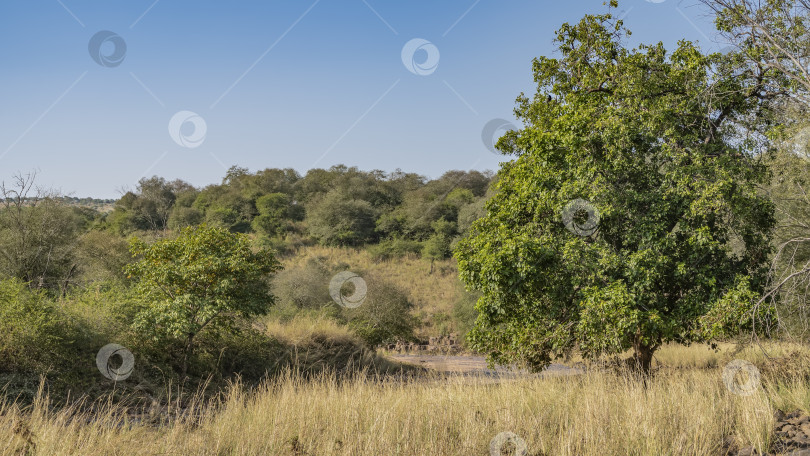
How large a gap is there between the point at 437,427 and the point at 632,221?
20.3 ft

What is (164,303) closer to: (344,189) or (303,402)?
(303,402)

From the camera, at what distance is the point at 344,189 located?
63406 mm

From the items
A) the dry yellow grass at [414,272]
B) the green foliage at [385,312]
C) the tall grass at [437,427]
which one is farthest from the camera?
the dry yellow grass at [414,272]

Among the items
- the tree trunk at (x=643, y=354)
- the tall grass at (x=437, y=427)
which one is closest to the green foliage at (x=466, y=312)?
the tree trunk at (x=643, y=354)

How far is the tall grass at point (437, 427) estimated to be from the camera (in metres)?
5.28

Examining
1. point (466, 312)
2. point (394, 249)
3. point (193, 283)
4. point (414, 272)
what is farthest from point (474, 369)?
point (394, 249)

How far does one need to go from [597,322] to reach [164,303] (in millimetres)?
10573

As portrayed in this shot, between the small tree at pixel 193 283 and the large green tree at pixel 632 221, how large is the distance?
6.40 meters

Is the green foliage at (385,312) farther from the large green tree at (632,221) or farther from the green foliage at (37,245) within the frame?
the large green tree at (632,221)

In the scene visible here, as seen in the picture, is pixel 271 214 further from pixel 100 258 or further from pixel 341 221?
pixel 100 258

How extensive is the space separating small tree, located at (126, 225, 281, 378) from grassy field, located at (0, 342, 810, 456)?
7108 millimetres

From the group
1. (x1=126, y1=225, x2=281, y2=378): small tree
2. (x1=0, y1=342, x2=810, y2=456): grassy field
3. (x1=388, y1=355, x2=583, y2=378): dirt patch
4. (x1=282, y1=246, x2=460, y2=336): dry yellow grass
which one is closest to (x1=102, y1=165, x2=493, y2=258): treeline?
(x1=282, y1=246, x2=460, y2=336): dry yellow grass

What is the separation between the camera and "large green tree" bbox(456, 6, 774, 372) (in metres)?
9.45

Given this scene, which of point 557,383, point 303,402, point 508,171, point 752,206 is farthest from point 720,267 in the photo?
point 303,402
